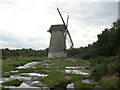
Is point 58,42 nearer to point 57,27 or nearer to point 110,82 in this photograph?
point 57,27

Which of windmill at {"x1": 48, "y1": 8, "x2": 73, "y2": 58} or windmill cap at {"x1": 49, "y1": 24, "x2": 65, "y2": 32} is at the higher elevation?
windmill cap at {"x1": 49, "y1": 24, "x2": 65, "y2": 32}

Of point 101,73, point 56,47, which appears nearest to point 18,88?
point 101,73

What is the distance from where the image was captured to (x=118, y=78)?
11.1m

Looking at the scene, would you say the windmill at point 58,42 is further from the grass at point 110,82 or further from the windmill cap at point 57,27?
the grass at point 110,82

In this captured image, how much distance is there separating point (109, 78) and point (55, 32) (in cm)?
2893

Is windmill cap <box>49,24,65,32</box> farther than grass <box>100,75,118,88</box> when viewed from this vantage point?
Yes

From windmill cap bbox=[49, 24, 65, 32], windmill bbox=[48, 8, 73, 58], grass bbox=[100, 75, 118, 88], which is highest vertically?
windmill cap bbox=[49, 24, 65, 32]

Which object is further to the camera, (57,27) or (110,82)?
(57,27)

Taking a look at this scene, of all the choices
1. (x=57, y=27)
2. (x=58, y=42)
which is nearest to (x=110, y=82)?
(x=58, y=42)

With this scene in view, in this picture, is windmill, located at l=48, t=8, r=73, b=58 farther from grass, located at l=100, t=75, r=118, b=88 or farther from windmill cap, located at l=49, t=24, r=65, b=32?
grass, located at l=100, t=75, r=118, b=88

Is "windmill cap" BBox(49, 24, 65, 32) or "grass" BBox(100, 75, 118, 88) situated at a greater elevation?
"windmill cap" BBox(49, 24, 65, 32)

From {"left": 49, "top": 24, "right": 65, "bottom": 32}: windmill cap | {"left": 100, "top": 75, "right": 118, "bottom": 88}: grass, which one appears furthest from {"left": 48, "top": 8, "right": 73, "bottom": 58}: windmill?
{"left": 100, "top": 75, "right": 118, "bottom": 88}: grass

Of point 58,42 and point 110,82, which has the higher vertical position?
point 58,42

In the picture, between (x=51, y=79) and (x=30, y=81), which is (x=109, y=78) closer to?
(x=51, y=79)
